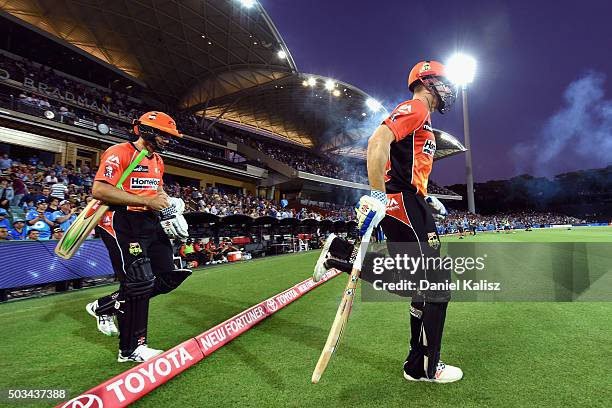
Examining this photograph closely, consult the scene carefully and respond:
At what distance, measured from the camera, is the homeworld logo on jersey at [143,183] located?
3.46 meters

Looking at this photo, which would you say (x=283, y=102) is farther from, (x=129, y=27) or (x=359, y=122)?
(x=129, y=27)

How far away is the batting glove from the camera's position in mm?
2510

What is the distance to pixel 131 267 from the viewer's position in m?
3.26

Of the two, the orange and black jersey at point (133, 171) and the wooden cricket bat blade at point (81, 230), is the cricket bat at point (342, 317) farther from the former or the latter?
the wooden cricket bat blade at point (81, 230)

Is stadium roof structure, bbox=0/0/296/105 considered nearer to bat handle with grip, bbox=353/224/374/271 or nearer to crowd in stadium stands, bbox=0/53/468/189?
crowd in stadium stands, bbox=0/53/468/189

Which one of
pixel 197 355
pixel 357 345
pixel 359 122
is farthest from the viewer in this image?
pixel 359 122

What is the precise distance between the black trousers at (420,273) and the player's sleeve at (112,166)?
8.55 feet

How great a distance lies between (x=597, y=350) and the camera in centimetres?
313

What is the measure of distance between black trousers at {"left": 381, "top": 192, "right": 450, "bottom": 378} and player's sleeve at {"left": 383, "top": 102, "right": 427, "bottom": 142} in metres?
0.51

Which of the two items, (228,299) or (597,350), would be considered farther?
(228,299)

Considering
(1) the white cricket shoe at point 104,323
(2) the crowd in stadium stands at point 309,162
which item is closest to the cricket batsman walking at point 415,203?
(1) the white cricket shoe at point 104,323

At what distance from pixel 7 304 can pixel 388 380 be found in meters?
7.74

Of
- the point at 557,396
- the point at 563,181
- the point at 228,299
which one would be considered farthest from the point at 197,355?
the point at 563,181

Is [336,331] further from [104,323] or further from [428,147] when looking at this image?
[104,323]
